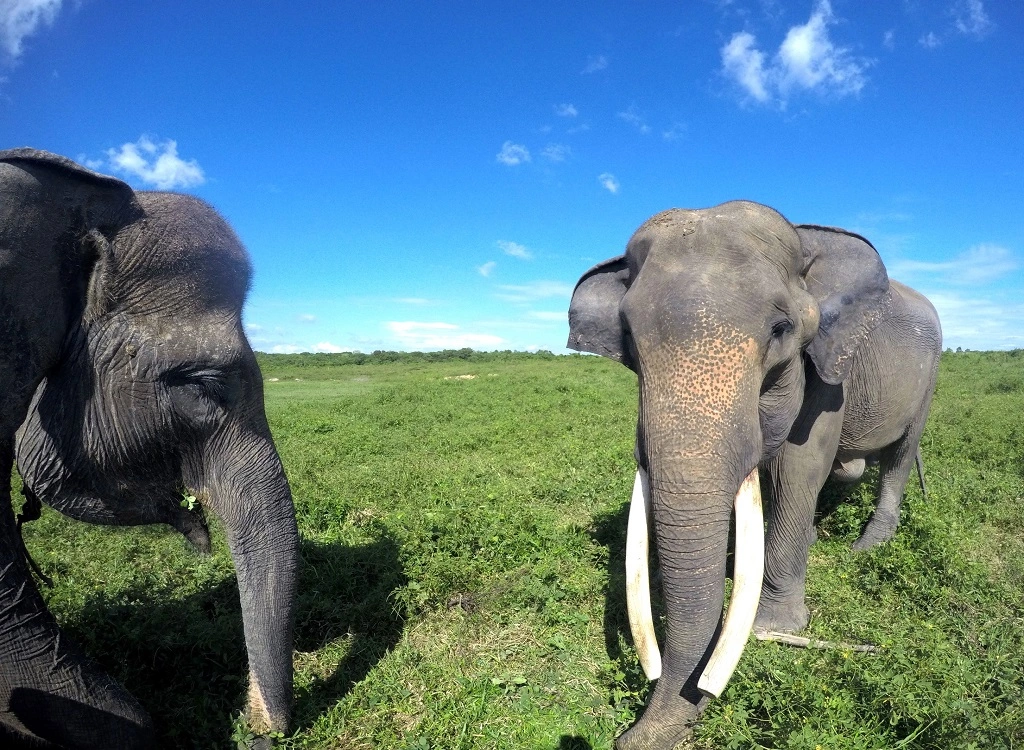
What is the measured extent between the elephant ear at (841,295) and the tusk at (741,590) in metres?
0.94

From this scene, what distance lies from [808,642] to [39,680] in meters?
3.76

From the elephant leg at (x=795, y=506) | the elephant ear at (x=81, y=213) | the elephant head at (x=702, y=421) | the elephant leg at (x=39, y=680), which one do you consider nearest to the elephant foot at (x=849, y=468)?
the elephant leg at (x=795, y=506)

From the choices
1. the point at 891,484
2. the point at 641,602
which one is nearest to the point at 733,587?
the point at 641,602

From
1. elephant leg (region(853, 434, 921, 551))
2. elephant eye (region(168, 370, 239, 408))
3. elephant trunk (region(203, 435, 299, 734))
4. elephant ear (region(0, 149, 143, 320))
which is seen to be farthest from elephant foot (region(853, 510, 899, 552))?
elephant ear (region(0, 149, 143, 320))

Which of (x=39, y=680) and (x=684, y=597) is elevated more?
(x=684, y=597)

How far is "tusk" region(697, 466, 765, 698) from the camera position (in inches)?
109

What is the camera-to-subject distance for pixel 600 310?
13.1 ft

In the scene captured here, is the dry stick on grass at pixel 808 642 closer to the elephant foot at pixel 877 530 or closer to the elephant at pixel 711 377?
the elephant at pixel 711 377

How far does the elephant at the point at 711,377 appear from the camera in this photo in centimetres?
284

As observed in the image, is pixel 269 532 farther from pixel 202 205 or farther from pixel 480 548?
pixel 480 548

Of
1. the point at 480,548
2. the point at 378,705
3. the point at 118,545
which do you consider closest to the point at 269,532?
the point at 378,705

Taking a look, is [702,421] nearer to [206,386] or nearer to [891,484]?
[206,386]

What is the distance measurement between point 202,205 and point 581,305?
2.18 metres

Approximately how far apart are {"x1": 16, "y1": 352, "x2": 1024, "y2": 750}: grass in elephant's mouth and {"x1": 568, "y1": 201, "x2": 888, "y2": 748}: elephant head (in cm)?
47
